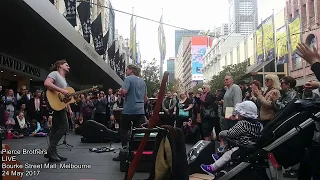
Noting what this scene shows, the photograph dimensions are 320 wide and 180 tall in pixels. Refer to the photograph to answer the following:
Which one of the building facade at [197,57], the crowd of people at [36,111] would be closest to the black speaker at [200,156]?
the crowd of people at [36,111]

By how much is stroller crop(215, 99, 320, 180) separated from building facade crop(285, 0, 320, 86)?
29.4 metres

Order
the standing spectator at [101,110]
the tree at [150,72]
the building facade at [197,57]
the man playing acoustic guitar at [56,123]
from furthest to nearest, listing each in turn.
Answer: the building facade at [197,57]
the tree at [150,72]
the standing spectator at [101,110]
the man playing acoustic guitar at [56,123]

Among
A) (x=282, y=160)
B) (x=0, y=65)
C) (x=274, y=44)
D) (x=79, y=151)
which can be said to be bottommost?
(x=79, y=151)

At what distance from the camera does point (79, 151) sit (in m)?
6.43

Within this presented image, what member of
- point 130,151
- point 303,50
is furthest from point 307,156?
point 130,151

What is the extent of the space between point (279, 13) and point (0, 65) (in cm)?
3540

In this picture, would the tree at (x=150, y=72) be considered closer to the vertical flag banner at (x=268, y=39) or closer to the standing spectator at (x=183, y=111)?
the vertical flag banner at (x=268, y=39)

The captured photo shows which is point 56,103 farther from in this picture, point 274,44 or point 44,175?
point 274,44

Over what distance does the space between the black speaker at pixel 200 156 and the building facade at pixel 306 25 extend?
28094 mm

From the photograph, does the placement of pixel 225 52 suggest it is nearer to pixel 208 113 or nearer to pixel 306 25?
pixel 306 25

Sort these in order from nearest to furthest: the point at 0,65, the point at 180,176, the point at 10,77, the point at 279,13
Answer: the point at 180,176 < the point at 0,65 < the point at 10,77 < the point at 279,13

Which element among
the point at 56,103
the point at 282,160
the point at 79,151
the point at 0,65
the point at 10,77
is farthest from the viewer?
the point at 10,77

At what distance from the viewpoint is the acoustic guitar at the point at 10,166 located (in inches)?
112

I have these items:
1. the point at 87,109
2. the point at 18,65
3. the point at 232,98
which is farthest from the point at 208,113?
the point at 18,65
